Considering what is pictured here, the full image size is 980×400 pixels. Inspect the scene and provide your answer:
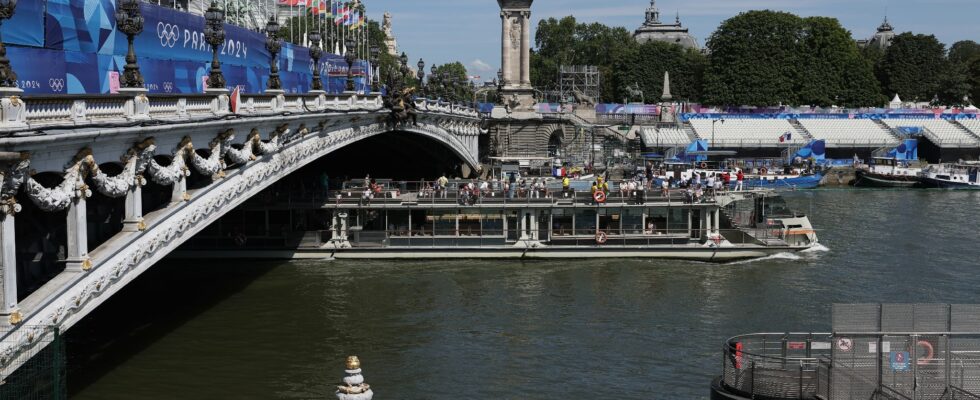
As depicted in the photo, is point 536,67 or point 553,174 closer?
point 553,174

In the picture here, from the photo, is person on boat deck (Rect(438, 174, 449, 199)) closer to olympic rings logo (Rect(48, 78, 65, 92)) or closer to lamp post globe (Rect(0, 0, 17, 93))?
olympic rings logo (Rect(48, 78, 65, 92))

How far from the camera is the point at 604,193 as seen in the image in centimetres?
5184

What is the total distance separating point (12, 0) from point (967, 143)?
358 feet

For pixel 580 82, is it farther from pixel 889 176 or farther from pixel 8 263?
pixel 8 263

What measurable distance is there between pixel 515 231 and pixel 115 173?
90.6 ft

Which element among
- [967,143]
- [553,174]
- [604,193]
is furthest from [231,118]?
[967,143]

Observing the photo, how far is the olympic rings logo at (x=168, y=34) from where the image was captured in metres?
43.5

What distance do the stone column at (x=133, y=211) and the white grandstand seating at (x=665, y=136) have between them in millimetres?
89932

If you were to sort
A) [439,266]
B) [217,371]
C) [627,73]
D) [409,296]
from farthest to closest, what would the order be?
[627,73] → [439,266] → [409,296] → [217,371]

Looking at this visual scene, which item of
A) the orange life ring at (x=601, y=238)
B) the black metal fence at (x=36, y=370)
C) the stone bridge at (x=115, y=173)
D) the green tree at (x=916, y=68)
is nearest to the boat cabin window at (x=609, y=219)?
the orange life ring at (x=601, y=238)

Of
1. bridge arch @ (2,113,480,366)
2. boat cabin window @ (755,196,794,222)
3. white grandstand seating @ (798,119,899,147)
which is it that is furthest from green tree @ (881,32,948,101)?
bridge arch @ (2,113,480,366)

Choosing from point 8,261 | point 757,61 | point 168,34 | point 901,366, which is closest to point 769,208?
point 168,34

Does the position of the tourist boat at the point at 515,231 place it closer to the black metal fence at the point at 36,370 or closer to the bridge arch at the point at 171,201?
the bridge arch at the point at 171,201

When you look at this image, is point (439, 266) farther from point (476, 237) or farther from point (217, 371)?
point (217, 371)
